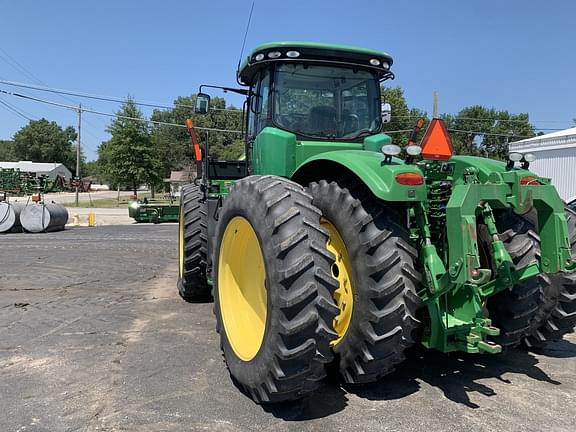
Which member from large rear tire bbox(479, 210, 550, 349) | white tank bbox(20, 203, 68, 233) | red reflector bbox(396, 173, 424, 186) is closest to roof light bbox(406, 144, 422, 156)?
red reflector bbox(396, 173, 424, 186)

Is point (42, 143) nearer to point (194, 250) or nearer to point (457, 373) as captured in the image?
point (194, 250)

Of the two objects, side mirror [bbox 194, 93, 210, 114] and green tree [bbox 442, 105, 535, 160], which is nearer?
side mirror [bbox 194, 93, 210, 114]

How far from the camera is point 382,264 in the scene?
302cm

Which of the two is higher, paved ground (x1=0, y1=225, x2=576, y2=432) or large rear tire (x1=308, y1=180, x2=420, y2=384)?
large rear tire (x1=308, y1=180, x2=420, y2=384)

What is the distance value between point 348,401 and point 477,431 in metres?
0.84

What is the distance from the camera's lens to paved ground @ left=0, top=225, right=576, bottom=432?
3.07m

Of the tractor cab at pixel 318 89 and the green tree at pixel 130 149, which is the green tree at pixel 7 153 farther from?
the tractor cab at pixel 318 89

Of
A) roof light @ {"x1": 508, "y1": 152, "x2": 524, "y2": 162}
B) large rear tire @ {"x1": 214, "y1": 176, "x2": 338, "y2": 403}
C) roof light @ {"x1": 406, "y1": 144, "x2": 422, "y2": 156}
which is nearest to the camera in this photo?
large rear tire @ {"x1": 214, "y1": 176, "x2": 338, "y2": 403}

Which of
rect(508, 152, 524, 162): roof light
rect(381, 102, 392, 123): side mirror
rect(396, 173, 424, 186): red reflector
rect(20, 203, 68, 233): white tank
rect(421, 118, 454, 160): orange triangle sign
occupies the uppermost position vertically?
rect(381, 102, 392, 123): side mirror

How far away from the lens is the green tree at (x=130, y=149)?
3359cm

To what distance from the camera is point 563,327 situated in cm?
409

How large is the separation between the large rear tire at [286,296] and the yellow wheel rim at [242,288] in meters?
0.02

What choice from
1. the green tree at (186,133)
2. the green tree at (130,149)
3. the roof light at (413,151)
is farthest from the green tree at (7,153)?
the roof light at (413,151)

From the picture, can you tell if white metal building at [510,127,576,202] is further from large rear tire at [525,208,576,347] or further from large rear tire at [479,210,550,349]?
large rear tire at [479,210,550,349]
